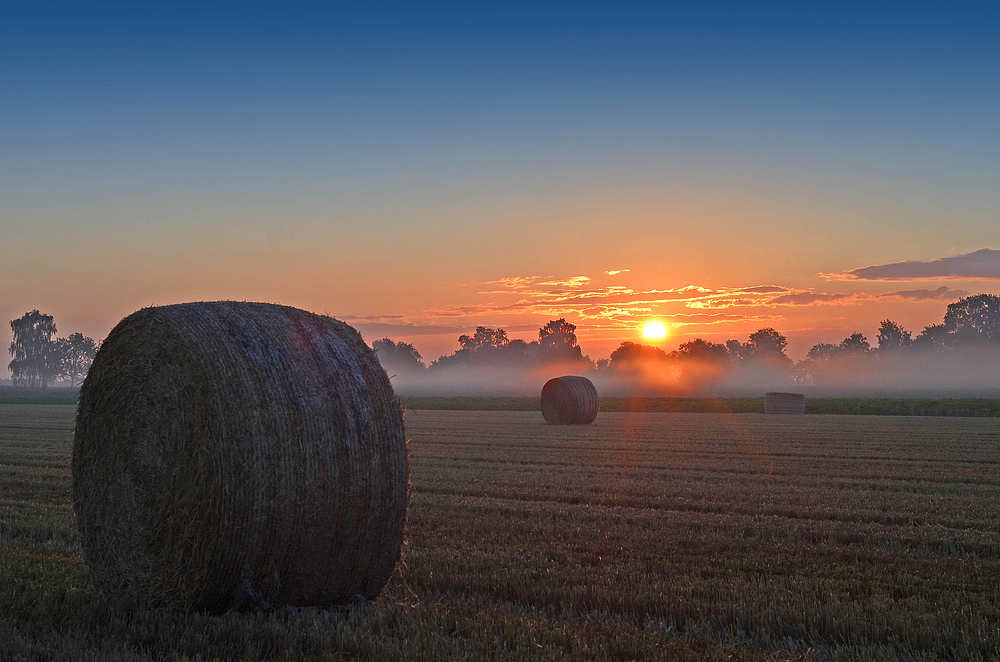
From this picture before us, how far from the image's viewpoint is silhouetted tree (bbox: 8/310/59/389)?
140375 mm

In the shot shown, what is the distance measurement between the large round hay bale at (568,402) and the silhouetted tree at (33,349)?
444ft

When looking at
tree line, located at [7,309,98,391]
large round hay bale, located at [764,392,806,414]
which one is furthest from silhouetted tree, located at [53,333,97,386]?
large round hay bale, located at [764,392,806,414]

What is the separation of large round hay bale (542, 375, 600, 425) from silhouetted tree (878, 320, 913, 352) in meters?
121

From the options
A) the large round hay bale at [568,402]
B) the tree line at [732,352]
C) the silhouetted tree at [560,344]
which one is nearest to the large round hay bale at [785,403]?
the large round hay bale at [568,402]

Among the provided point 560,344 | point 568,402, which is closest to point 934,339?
point 560,344

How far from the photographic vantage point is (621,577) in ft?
22.2

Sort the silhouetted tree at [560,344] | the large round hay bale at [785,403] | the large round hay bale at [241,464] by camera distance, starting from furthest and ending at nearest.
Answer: the silhouetted tree at [560,344], the large round hay bale at [785,403], the large round hay bale at [241,464]

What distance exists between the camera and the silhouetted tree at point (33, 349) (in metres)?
140

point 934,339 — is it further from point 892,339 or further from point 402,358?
point 402,358

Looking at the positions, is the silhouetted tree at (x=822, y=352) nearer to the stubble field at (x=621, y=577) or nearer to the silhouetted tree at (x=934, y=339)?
the silhouetted tree at (x=934, y=339)

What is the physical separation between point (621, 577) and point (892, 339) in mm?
145593

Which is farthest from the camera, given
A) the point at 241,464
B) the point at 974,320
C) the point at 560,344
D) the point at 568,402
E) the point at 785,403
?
the point at 560,344

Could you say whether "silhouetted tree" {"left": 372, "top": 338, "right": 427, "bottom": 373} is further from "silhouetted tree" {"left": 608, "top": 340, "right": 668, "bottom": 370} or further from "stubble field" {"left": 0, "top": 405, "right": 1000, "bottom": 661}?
"stubble field" {"left": 0, "top": 405, "right": 1000, "bottom": 661}

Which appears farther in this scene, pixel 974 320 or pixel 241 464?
pixel 974 320
